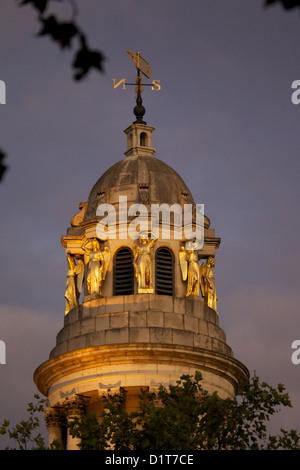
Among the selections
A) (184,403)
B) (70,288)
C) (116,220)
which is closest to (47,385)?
(70,288)

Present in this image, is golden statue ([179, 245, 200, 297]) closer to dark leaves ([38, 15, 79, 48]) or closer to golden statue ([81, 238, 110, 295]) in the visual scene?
golden statue ([81, 238, 110, 295])

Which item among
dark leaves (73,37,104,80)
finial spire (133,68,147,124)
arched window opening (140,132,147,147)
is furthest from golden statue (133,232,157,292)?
dark leaves (73,37,104,80)

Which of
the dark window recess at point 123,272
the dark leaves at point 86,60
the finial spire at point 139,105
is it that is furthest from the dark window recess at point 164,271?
the dark leaves at point 86,60

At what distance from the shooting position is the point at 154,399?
52.8 m

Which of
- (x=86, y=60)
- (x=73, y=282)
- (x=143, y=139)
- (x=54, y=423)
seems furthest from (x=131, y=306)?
(x=86, y=60)

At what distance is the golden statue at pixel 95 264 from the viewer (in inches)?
2291

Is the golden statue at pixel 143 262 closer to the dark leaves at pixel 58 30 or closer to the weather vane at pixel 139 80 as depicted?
the weather vane at pixel 139 80

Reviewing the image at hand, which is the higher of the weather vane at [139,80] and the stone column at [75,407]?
the weather vane at [139,80]

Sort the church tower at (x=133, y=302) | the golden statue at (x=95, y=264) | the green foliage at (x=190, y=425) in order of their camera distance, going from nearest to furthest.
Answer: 1. the green foliage at (x=190, y=425)
2. the church tower at (x=133, y=302)
3. the golden statue at (x=95, y=264)

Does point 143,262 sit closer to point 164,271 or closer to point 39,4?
point 164,271

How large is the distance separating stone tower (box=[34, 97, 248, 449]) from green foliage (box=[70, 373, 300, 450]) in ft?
29.4

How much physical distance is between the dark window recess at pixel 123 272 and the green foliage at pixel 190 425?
13925mm

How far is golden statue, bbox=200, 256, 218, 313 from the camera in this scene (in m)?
60.2
